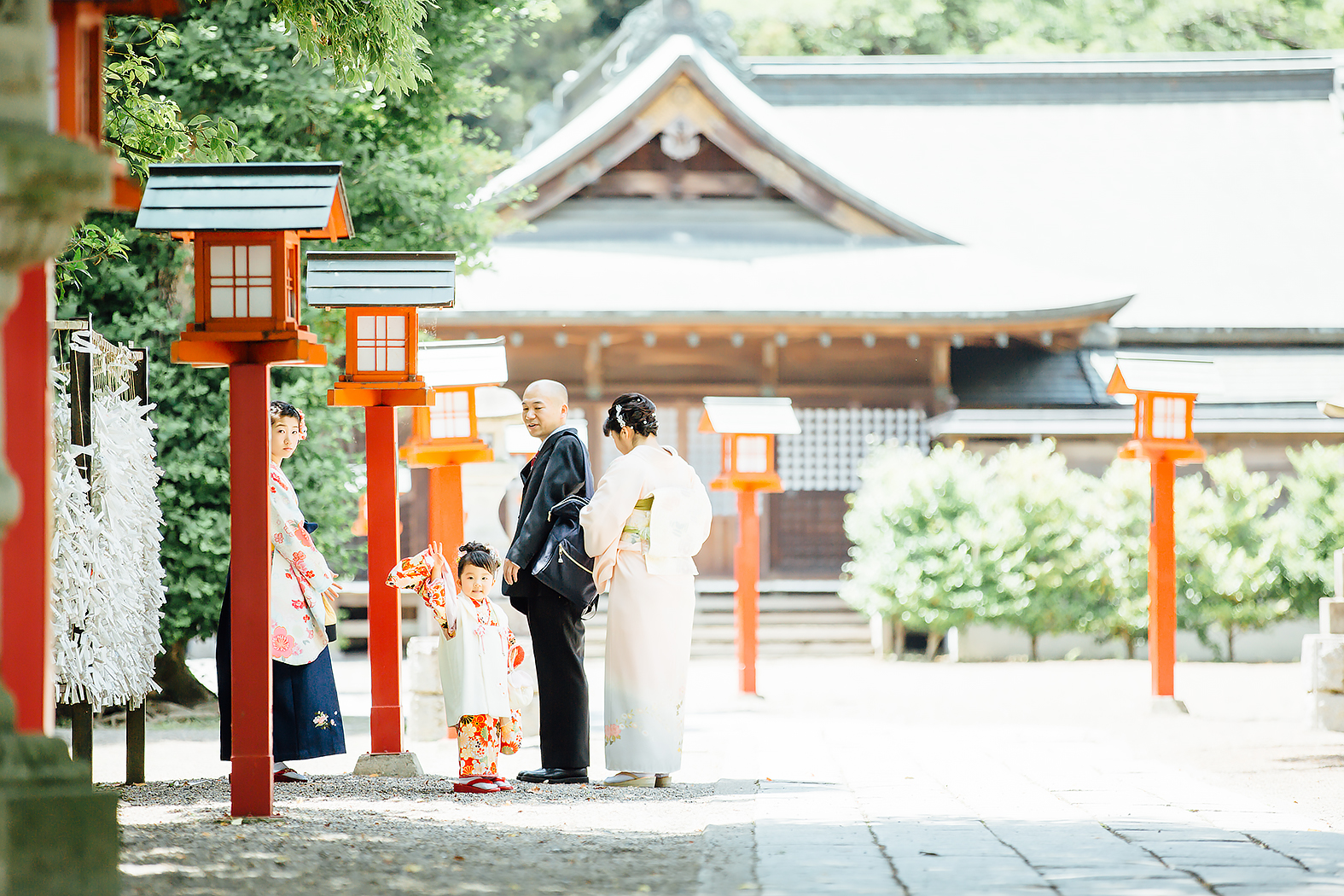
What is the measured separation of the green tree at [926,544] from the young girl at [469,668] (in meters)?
8.09

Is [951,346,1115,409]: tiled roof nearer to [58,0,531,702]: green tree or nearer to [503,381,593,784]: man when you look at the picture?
[58,0,531,702]: green tree

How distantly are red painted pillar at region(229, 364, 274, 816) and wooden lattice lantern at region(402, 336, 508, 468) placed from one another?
3006 millimetres

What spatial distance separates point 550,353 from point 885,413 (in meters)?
4.04

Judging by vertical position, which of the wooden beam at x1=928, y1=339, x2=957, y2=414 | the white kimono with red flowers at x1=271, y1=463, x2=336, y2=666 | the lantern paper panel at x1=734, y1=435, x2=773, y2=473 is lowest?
the white kimono with red flowers at x1=271, y1=463, x2=336, y2=666

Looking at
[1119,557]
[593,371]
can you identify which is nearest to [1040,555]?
[1119,557]

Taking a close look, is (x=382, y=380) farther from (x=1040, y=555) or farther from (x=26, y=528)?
(x=1040, y=555)

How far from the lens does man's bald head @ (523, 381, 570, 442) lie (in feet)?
20.7

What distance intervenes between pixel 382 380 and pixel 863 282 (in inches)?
419

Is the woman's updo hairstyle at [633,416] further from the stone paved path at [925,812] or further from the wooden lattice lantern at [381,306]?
the stone paved path at [925,812]

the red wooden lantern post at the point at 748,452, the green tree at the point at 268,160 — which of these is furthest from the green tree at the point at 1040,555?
the green tree at the point at 268,160

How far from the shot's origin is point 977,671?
500 inches

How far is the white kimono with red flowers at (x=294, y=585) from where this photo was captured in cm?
584

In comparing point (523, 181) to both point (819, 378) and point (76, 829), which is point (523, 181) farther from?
point (76, 829)

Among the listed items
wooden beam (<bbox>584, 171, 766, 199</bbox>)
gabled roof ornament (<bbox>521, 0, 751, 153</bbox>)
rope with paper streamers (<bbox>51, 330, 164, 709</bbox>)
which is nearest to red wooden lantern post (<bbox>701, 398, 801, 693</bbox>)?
rope with paper streamers (<bbox>51, 330, 164, 709</bbox>)
